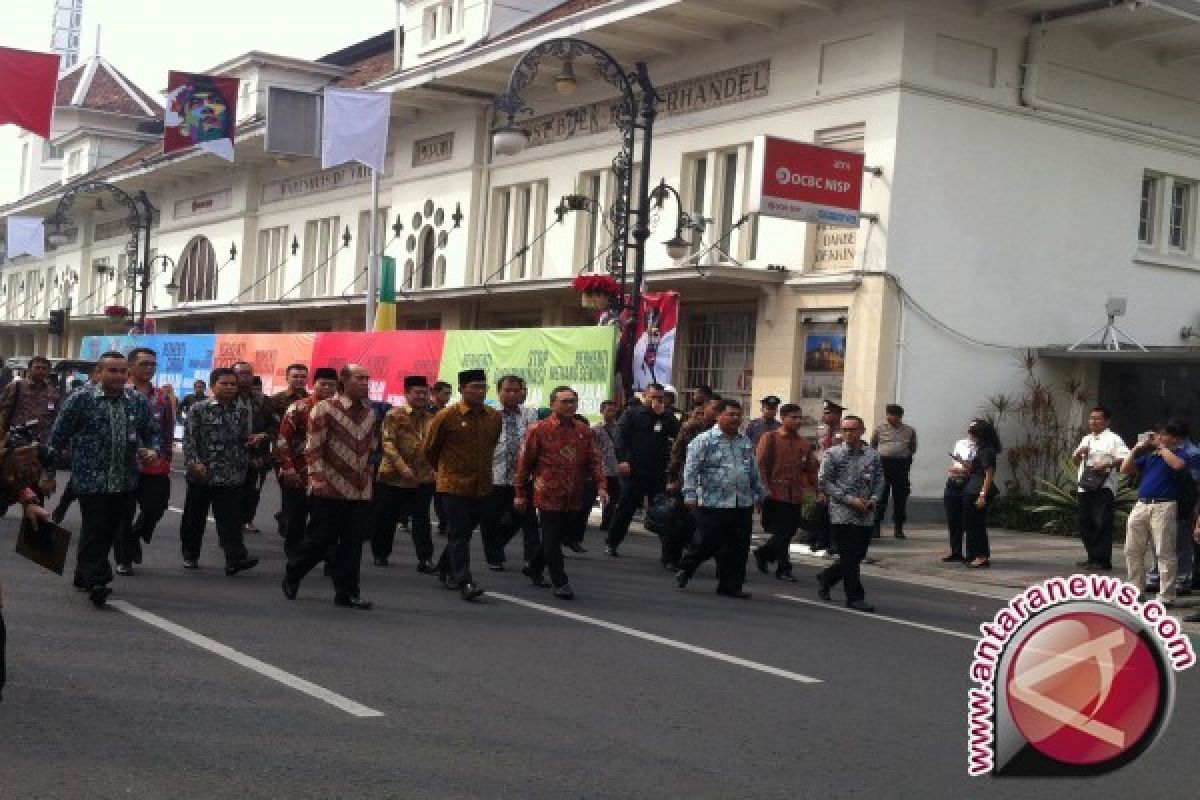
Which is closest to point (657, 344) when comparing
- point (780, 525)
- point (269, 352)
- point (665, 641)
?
point (780, 525)

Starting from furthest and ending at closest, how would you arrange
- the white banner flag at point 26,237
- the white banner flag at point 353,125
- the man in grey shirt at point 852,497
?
the white banner flag at point 26,237
the white banner flag at point 353,125
the man in grey shirt at point 852,497

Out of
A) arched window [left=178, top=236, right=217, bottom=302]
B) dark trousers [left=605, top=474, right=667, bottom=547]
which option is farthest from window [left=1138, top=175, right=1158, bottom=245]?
arched window [left=178, top=236, right=217, bottom=302]

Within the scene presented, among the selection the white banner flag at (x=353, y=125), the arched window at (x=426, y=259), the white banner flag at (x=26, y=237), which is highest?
the white banner flag at (x=353, y=125)

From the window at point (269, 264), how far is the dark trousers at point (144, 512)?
1163 inches

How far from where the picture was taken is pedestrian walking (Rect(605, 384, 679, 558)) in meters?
16.3

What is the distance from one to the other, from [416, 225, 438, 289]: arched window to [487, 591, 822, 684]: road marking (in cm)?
2205

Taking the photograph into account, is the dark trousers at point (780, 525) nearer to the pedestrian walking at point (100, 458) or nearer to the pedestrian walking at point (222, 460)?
the pedestrian walking at point (222, 460)

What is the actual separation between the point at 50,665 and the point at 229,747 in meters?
2.05

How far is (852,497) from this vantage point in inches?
482

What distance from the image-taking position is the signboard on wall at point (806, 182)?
2020cm

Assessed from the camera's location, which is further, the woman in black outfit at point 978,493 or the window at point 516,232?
the window at point 516,232

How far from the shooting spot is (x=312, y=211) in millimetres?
39344

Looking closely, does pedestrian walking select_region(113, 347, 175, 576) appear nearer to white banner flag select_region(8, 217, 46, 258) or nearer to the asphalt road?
the asphalt road

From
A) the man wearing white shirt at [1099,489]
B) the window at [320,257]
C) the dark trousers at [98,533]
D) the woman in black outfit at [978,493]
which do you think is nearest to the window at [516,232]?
the window at [320,257]
